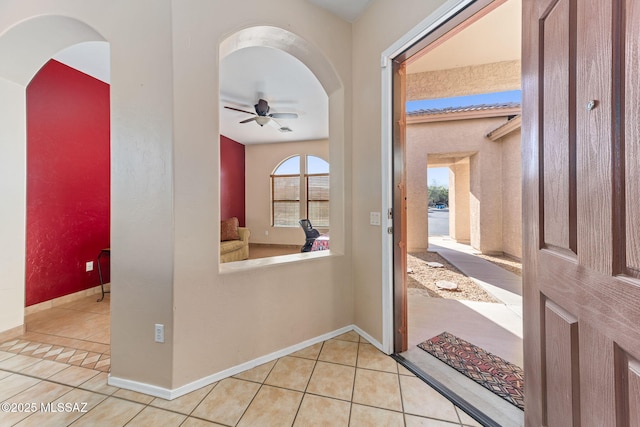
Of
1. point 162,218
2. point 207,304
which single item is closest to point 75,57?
point 162,218

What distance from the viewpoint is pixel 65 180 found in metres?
2.74

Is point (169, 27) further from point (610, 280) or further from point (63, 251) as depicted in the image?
point (63, 251)

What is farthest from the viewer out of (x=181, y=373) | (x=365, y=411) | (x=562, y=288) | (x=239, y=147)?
(x=239, y=147)

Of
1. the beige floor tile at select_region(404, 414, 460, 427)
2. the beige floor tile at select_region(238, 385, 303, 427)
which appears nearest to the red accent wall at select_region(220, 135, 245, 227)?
the beige floor tile at select_region(238, 385, 303, 427)

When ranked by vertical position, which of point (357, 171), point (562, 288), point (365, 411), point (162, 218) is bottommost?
point (365, 411)

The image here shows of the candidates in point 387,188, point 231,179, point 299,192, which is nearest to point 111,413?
point 387,188

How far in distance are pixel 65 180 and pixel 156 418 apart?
2914 mm

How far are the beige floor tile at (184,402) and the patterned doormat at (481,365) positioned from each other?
163 cm

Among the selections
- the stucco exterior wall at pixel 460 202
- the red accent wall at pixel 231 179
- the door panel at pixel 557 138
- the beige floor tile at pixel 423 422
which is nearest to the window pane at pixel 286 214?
the red accent wall at pixel 231 179

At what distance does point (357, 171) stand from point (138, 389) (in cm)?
215

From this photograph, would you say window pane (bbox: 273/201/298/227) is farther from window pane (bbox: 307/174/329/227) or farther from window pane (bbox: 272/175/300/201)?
window pane (bbox: 307/174/329/227)

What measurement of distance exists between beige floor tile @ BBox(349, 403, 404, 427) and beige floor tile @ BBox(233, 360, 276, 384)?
0.62 m

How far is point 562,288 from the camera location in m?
0.83

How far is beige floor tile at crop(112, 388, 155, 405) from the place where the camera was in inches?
55.3
